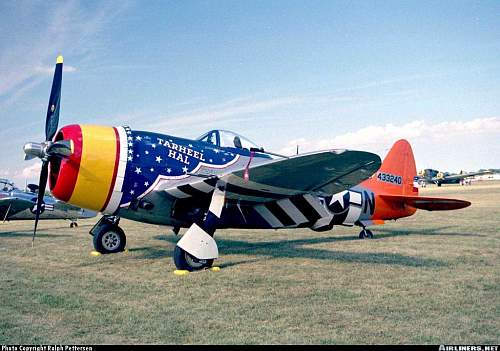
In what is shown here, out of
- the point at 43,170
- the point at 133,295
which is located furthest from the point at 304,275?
the point at 43,170

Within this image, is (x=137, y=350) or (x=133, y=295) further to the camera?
(x=133, y=295)

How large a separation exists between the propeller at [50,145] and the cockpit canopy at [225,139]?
2627 millimetres

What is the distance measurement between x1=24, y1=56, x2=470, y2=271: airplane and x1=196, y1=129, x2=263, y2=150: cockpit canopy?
0.8 inches

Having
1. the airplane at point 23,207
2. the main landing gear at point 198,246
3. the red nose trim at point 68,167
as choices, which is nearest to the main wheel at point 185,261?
the main landing gear at point 198,246

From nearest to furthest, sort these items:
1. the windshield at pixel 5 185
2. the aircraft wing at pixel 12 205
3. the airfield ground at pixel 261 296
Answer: the airfield ground at pixel 261 296, the aircraft wing at pixel 12 205, the windshield at pixel 5 185

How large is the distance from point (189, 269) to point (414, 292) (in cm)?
332

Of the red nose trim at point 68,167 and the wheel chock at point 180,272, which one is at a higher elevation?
the red nose trim at point 68,167

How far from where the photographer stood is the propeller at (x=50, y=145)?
674cm

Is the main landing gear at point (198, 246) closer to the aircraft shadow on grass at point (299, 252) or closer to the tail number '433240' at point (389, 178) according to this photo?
the aircraft shadow on grass at point (299, 252)

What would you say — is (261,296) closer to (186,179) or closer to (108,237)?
(186,179)

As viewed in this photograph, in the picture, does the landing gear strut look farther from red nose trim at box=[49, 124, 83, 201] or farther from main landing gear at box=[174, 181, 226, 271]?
main landing gear at box=[174, 181, 226, 271]

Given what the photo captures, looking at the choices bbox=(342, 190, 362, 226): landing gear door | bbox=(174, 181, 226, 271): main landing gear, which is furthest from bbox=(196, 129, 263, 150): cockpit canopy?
bbox=(342, 190, 362, 226): landing gear door

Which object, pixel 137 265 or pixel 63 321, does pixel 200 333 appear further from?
pixel 137 265

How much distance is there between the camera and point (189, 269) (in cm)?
642
